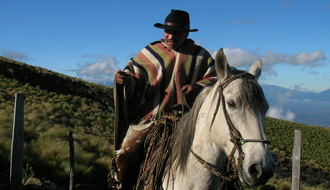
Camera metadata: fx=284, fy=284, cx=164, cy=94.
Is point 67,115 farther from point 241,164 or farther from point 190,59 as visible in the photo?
point 241,164

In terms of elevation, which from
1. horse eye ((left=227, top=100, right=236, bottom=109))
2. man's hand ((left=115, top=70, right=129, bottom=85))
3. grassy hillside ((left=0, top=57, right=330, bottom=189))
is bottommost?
grassy hillside ((left=0, top=57, right=330, bottom=189))

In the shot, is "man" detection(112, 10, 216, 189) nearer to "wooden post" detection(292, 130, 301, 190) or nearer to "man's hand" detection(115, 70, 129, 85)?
"man's hand" detection(115, 70, 129, 85)

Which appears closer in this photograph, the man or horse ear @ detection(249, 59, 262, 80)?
horse ear @ detection(249, 59, 262, 80)

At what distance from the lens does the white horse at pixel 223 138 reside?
1953 mm

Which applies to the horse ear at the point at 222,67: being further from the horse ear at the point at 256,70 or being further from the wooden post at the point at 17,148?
the wooden post at the point at 17,148

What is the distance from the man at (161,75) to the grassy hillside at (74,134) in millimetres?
928

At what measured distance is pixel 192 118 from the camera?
2564 mm

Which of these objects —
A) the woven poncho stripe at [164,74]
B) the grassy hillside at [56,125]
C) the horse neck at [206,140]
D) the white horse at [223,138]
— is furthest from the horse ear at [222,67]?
the grassy hillside at [56,125]

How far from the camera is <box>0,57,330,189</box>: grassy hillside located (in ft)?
23.5

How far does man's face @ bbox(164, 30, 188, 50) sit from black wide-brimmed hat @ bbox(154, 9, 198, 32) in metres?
0.07

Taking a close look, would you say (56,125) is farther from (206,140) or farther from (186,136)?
(206,140)

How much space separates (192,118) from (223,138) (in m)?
0.45

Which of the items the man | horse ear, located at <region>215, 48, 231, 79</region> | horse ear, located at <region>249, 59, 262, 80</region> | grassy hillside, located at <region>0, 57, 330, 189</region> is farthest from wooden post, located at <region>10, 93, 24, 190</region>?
horse ear, located at <region>249, 59, 262, 80</region>

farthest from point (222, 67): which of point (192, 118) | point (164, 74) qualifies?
point (164, 74)
